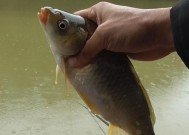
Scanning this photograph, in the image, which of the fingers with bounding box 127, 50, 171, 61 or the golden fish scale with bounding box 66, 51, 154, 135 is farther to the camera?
the fingers with bounding box 127, 50, 171, 61

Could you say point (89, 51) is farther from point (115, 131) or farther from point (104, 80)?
point (115, 131)

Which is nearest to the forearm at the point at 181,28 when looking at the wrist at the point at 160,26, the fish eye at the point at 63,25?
the wrist at the point at 160,26

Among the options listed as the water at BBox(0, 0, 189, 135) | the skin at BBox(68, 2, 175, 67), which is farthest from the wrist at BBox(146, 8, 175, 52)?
the water at BBox(0, 0, 189, 135)

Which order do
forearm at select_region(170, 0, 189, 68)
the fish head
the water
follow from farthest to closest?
the water < the fish head < forearm at select_region(170, 0, 189, 68)

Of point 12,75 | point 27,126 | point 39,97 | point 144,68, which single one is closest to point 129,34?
point 27,126

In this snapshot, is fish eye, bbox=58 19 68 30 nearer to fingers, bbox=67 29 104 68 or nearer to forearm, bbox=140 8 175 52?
fingers, bbox=67 29 104 68

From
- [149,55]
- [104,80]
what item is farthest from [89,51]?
[149,55]
